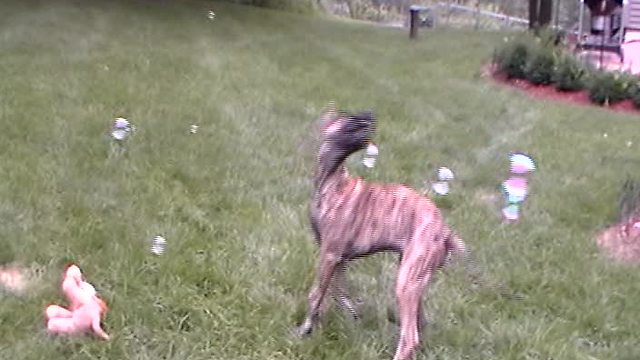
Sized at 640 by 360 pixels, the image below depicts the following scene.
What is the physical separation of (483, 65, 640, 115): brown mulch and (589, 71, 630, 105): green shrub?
0.06 meters

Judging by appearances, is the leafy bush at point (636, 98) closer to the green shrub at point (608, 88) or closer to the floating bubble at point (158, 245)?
the green shrub at point (608, 88)

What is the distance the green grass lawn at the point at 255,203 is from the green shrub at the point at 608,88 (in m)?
0.99

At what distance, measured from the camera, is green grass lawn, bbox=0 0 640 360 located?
3.24 meters

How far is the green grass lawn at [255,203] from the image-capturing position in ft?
10.6

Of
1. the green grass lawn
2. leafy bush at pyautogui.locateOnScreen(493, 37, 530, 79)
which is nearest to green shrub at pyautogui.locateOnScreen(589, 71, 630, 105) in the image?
leafy bush at pyautogui.locateOnScreen(493, 37, 530, 79)

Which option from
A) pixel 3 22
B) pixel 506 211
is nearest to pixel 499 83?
pixel 3 22

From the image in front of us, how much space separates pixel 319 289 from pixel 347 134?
517mm

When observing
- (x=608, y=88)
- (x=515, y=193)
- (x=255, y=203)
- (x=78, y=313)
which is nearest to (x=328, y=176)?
(x=78, y=313)

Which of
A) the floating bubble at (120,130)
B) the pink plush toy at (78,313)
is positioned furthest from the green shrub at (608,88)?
the pink plush toy at (78,313)

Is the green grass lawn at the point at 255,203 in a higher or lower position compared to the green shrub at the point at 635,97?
higher

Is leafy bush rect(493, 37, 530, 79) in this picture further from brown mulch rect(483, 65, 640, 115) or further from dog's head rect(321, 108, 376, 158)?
dog's head rect(321, 108, 376, 158)

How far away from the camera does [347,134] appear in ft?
9.46

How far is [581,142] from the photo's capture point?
6.85 meters

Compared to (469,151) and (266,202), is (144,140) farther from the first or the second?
(469,151)
